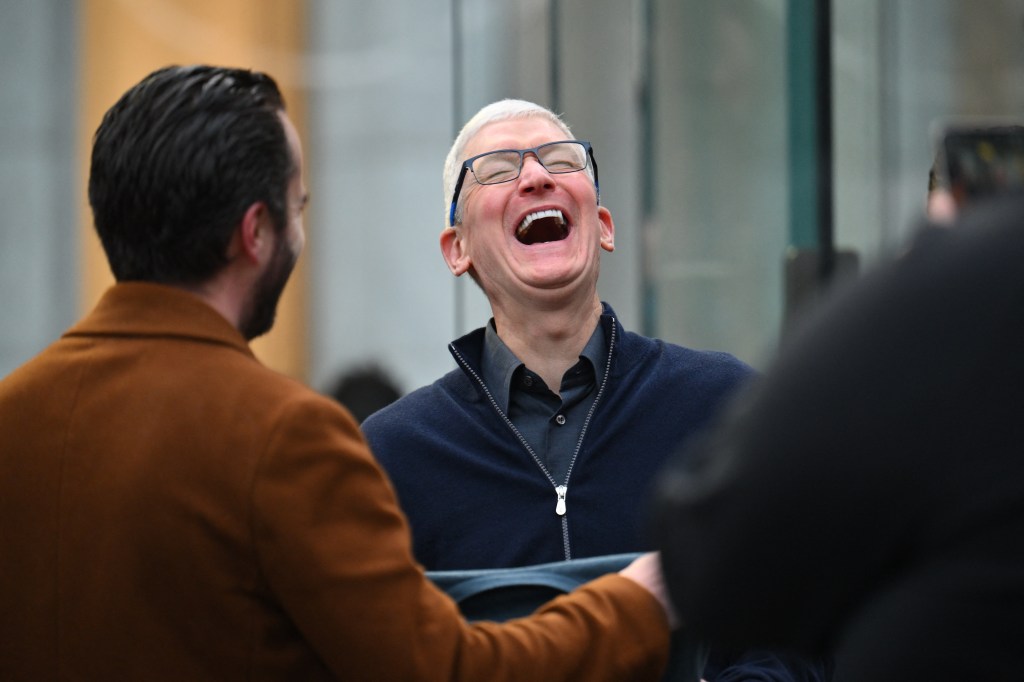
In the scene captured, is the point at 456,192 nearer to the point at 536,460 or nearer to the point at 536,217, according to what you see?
the point at 536,217

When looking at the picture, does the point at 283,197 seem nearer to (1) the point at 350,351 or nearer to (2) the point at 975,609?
(2) the point at 975,609

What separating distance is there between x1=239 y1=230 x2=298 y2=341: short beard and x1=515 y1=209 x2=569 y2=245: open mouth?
950mm

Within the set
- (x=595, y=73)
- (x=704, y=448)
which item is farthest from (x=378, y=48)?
(x=704, y=448)

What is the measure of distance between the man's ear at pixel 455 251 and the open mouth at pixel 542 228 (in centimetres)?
14

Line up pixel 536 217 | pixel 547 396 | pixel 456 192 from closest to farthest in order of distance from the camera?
pixel 547 396, pixel 536 217, pixel 456 192

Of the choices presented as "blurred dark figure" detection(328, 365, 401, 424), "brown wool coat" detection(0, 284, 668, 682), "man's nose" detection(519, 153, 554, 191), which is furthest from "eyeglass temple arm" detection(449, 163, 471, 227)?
"blurred dark figure" detection(328, 365, 401, 424)

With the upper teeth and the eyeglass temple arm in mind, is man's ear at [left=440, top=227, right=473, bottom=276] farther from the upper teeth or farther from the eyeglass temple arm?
the upper teeth

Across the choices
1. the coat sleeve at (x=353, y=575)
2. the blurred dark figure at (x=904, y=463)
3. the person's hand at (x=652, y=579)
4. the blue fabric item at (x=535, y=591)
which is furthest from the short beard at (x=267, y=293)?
the blurred dark figure at (x=904, y=463)

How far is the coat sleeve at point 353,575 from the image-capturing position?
159 cm

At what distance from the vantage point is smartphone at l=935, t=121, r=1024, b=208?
1.36m

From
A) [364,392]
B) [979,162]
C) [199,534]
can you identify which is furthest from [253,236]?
[364,392]

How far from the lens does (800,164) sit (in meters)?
4.88

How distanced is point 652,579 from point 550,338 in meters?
0.87

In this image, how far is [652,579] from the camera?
71.3 inches
